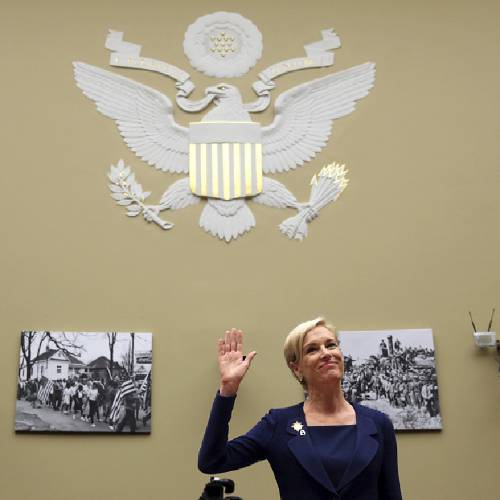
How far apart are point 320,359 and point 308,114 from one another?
12.7ft

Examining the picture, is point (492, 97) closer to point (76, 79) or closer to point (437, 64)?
point (437, 64)

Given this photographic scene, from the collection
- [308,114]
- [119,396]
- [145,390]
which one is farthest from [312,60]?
[119,396]

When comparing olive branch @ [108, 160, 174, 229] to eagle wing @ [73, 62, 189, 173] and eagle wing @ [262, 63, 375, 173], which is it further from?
eagle wing @ [262, 63, 375, 173]

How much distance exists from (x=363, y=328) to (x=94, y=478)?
2.41 meters

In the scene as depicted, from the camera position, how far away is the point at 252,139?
6.51m

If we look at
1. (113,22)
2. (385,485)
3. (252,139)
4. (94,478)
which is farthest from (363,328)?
(113,22)

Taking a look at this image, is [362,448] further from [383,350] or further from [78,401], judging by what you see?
[78,401]

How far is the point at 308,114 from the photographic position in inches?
261

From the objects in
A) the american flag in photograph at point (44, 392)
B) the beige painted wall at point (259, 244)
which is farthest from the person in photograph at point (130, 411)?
the american flag in photograph at point (44, 392)

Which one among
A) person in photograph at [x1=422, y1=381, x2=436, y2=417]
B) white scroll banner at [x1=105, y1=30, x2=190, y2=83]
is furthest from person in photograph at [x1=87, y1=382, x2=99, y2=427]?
white scroll banner at [x1=105, y1=30, x2=190, y2=83]

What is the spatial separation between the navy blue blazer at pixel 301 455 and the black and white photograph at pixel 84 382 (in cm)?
289

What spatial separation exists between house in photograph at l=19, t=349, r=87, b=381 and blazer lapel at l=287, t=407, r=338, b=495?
323 cm

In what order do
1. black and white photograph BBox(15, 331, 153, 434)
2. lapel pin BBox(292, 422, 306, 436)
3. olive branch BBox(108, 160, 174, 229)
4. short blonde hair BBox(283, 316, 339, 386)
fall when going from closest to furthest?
lapel pin BBox(292, 422, 306, 436) → short blonde hair BBox(283, 316, 339, 386) → black and white photograph BBox(15, 331, 153, 434) → olive branch BBox(108, 160, 174, 229)

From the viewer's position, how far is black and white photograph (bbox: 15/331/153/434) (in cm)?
576
